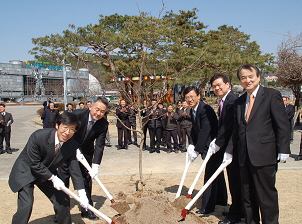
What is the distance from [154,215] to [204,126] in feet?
4.92

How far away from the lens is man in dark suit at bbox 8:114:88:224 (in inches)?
125

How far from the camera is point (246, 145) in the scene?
3.40 m

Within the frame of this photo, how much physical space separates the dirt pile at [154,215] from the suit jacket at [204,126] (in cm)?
98

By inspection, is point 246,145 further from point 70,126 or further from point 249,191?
point 70,126

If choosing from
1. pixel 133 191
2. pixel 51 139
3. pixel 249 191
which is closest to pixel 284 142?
pixel 249 191

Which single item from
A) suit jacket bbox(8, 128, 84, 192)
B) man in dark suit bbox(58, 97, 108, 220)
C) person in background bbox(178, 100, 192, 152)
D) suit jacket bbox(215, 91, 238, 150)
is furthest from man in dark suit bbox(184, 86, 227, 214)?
person in background bbox(178, 100, 192, 152)

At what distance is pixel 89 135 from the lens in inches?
170

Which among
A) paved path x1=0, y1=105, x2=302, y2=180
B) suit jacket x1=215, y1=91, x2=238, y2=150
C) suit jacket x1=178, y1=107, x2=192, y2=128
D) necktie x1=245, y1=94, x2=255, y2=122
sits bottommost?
paved path x1=0, y1=105, x2=302, y2=180

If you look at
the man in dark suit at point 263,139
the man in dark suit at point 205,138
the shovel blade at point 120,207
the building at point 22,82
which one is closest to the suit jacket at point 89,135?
the shovel blade at point 120,207

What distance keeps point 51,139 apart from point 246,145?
86.7 inches

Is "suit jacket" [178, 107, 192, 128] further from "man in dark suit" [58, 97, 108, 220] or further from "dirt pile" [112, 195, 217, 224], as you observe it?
"dirt pile" [112, 195, 217, 224]

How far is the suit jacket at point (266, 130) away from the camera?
3.24 meters

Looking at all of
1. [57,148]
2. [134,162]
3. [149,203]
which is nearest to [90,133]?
[57,148]

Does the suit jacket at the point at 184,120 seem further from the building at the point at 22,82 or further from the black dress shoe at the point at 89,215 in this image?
the building at the point at 22,82
